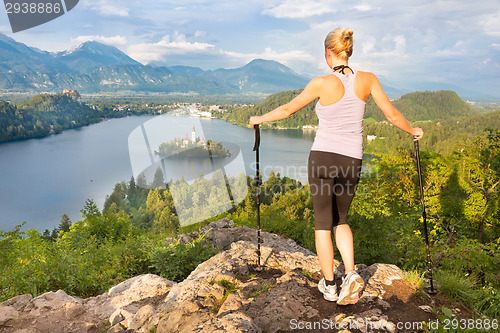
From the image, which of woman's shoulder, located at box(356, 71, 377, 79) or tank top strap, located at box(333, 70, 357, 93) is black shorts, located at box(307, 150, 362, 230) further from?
woman's shoulder, located at box(356, 71, 377, 79)

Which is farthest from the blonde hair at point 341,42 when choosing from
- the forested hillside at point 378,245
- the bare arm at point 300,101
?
the forested hillside at point 378,245

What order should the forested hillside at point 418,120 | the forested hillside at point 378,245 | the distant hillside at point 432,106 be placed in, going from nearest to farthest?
the forested hillside at point 378,245 → the forested hillside at point 418,120 → the distant hillside at point 432,106

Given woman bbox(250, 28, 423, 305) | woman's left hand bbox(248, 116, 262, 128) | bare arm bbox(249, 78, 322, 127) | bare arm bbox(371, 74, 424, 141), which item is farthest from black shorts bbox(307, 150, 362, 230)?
woman's left hand bbox(248, 116, 262, 128)

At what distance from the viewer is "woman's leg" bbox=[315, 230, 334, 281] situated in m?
2.72

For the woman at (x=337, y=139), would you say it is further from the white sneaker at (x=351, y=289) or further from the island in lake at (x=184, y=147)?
the island in lake at (x=184, y=147)

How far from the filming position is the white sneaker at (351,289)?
2637 millimetres

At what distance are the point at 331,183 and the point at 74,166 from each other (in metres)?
107

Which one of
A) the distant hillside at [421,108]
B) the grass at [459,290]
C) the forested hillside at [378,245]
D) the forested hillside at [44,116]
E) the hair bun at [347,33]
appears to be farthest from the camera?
the distant hillside at [421,108]

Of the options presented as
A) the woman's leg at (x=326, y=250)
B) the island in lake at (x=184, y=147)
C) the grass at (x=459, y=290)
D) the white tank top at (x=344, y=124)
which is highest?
the white tank top at (x=344, y=124)

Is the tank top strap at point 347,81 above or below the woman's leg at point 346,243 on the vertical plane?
above

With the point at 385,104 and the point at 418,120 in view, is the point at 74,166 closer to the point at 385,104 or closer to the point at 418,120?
the point at 385,104

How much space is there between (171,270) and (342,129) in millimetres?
3497

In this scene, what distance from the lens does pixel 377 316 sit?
2.51 meters

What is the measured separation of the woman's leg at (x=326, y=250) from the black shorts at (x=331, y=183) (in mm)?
65
